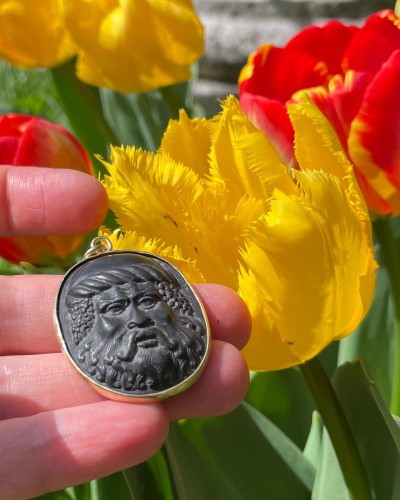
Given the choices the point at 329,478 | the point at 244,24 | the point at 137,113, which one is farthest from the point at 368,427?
the point at 244,24

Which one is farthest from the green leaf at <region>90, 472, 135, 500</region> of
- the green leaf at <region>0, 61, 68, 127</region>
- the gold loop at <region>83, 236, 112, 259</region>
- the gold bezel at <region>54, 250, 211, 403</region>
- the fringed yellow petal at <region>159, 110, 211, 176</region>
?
the green leaf at <region>0, 61, 68, 127</region>

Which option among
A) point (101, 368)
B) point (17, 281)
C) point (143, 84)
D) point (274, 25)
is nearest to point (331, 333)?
point (101, 368)

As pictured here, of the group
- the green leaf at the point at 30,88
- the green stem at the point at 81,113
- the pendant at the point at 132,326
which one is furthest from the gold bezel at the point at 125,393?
the green leaf at the point at 30,88

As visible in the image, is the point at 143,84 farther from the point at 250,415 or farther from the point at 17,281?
the point at 250,415

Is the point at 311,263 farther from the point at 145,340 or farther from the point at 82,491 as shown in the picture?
the point at 82,491

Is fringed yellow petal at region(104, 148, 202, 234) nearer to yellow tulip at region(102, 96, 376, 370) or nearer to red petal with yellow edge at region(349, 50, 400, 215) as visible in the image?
yellow tulip at region(102, 96, 376, 370)

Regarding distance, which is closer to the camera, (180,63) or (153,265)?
(153,265)
